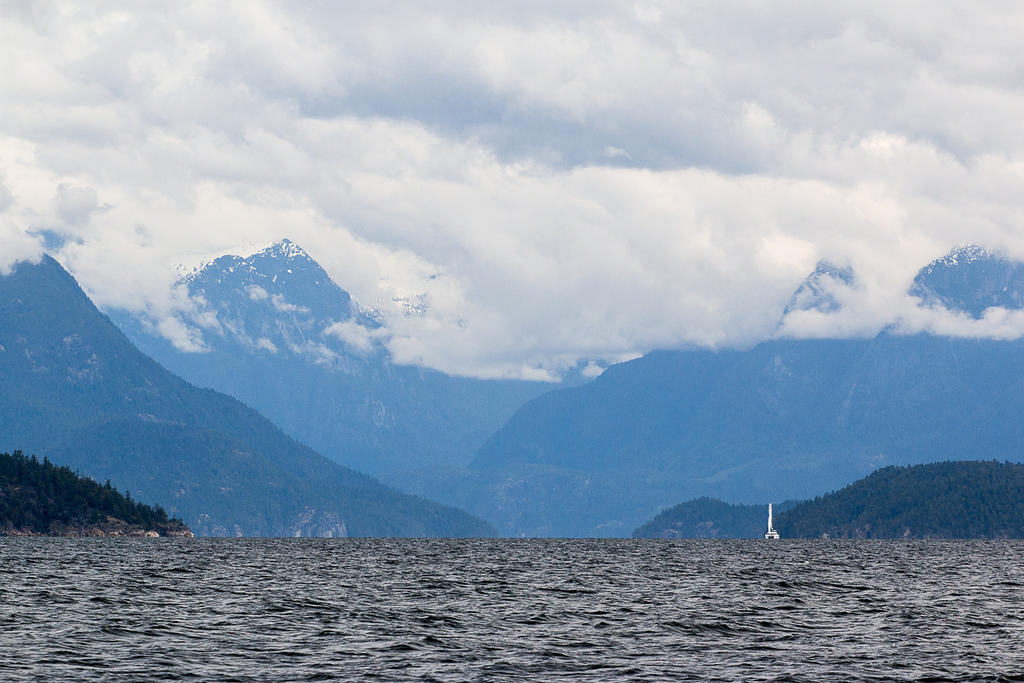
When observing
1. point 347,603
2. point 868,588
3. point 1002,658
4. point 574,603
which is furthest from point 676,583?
point 1002,658

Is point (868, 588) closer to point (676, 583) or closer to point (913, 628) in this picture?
point (676, 583)

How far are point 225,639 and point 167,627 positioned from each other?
8.22 metres

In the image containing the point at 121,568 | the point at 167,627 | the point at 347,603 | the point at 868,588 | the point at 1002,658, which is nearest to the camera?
the point at 1002,658

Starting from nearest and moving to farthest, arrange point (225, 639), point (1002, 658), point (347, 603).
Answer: point (1002, 658), point (225, 639), point (347, 603)

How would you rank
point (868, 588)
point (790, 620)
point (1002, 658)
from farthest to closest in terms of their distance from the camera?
point (868, 588) < point (790, 620) < point (1002, 658)

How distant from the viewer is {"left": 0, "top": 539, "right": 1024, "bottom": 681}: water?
239ft

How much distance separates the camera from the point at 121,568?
569ft

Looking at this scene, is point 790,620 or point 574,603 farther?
point 574,603

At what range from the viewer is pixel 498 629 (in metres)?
92.2

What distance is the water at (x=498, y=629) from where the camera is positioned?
239 feet

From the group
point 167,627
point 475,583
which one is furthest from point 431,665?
point 475,583

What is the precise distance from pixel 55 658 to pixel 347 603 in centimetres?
4087

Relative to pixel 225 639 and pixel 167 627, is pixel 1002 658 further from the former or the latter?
pixel 167 627

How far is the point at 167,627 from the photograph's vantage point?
297ft
